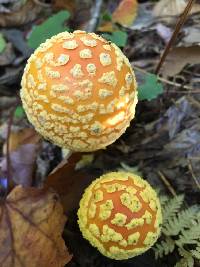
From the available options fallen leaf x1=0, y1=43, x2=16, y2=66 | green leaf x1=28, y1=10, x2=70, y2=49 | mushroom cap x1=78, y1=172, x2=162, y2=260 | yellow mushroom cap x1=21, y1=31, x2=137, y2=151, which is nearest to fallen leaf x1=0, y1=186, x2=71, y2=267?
mushroom cap x1=78, y1=172, x2=162, y2=260

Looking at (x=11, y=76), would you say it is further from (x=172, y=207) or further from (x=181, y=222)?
(x=181, y=222)

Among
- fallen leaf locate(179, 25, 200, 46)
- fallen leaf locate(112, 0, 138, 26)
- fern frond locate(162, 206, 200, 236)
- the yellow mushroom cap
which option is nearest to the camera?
the yellow mushroom cap

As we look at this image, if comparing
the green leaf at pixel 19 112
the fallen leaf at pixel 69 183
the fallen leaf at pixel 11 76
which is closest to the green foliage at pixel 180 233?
the fallen leaf at pixel 69 183

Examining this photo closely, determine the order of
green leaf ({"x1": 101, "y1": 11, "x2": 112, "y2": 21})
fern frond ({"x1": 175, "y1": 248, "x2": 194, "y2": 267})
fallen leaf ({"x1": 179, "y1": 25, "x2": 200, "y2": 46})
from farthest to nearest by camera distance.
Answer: green leaf ({"x1": 101, "y1": 11, "x2": 112, "y2": 21}), fallen leaf ({"x1": 179, "y1": 25, "x2": 200, "y2": 46}), fern frond ({"x1": 175, "y1": 248, "x2": 194, "y2": 267})

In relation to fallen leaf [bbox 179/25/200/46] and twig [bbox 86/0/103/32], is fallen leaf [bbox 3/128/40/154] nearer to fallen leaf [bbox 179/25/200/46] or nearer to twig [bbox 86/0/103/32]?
twig [bbox 86/0/103/32]

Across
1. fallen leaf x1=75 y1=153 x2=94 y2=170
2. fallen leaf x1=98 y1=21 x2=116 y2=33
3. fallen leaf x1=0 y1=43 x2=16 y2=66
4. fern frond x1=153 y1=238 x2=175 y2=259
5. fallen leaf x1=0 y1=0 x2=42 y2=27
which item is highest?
fallen leaf x1=98 y1=21 x2=116 y2=33

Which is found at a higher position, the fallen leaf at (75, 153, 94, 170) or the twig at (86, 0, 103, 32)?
the twig at (86, 0, 103, 32)

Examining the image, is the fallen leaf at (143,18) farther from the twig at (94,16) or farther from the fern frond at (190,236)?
the fern frond at (190,236)
